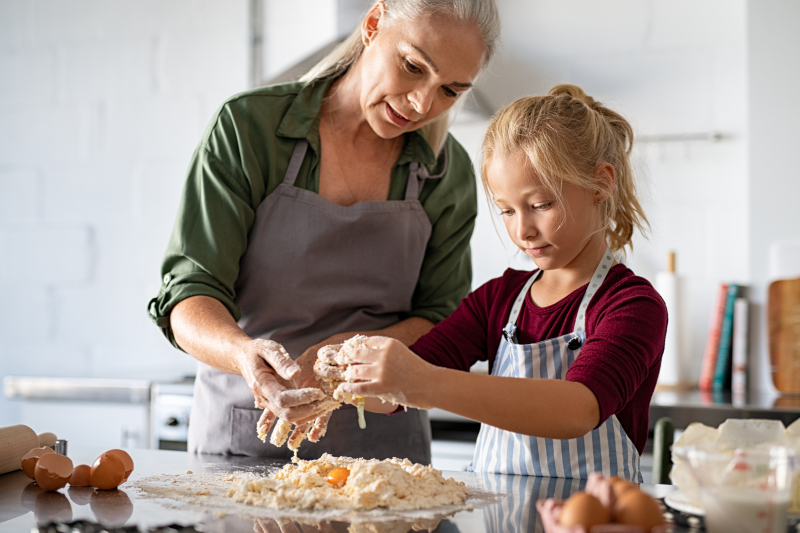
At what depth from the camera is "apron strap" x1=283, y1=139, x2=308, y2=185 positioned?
1358 millimetres

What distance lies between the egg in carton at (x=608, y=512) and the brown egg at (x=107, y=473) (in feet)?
1.94

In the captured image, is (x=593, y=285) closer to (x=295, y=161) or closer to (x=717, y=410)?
(x=295, y=161)

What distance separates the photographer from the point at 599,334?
1.04 metres

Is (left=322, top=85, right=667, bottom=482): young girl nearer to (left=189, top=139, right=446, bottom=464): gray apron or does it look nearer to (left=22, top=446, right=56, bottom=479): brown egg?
(left=189, top=139, right=446, bottom=464): gray apron

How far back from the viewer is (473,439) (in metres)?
1.94

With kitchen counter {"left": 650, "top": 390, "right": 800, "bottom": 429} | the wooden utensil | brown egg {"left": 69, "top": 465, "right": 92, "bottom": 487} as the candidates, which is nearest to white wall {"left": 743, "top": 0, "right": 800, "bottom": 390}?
the wooden utensil

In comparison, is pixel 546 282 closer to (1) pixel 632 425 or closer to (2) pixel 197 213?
(1) pixel 632 425

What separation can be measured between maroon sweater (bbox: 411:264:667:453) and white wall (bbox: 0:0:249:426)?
165 cm

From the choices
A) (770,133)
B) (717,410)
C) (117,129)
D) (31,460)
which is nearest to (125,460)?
(31,460)

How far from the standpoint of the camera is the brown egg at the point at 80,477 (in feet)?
3.27

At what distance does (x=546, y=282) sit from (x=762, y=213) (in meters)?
1.17

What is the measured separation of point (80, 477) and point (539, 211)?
2.44 ft

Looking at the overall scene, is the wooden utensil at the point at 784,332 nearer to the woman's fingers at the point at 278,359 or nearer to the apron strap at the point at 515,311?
the apron strap at the point at 515,311

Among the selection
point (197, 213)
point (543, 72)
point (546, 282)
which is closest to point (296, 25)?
point (543, 72)
